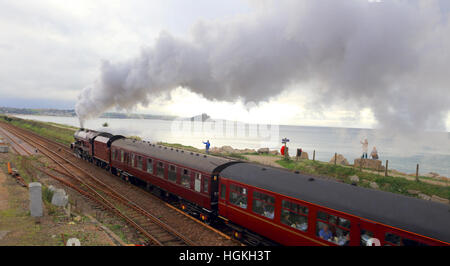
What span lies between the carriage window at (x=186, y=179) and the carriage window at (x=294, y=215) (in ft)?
19.0

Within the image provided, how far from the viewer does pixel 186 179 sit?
13.9m

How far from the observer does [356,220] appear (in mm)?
7383

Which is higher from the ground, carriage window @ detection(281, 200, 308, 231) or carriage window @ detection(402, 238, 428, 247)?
carriage window @ detection(402, 238, 428, 247)

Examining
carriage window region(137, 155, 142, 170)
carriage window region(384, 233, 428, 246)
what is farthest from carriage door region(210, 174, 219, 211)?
carriage window region(137, 155, 142, 170)

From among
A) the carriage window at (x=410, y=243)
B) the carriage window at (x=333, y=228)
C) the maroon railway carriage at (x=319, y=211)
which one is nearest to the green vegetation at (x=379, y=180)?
the maroon railway carriage at (x=319, y=211)

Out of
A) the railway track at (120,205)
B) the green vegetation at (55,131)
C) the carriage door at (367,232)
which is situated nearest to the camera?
the carriage door at (367,232)

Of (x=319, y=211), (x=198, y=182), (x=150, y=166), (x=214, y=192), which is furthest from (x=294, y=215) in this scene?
(x=150, y=166)

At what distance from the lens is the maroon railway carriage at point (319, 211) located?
21.6 feet

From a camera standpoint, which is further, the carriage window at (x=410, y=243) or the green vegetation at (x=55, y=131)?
the green vegetation at (x=55, y=131)

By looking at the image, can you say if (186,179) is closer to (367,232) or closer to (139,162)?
(139,162)

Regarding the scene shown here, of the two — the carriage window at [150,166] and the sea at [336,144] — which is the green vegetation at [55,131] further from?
the carriage window at [150,166]

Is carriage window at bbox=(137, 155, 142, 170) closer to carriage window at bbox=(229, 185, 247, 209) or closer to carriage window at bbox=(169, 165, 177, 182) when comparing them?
carriage window at bbox=(169, 165, 177, 182)

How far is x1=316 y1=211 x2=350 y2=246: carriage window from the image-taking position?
7648mm

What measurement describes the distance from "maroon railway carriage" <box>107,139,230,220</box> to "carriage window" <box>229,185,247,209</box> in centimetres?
120
